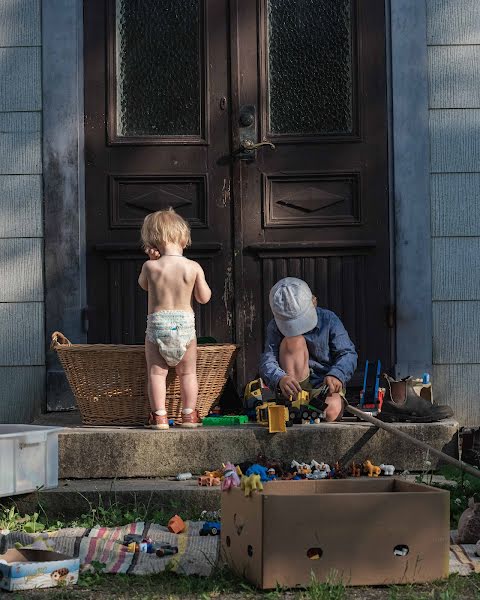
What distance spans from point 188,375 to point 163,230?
72 centimetres

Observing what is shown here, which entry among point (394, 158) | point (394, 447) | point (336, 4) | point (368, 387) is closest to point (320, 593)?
point (394, 447)

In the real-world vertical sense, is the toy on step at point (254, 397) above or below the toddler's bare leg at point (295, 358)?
below

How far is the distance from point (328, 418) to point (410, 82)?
2116mm

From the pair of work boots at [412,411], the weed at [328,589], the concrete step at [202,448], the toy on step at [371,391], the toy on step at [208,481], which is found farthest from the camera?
the toy on step at [371,391]

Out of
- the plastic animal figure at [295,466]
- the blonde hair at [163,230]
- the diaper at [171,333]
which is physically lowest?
the plastic animal figure at [295,466]

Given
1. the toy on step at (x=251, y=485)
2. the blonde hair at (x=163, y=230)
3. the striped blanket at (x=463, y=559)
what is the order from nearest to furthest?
the toy on step at (x=251, y=485) < the striped blanket at (x=463, y=559) < the blonde hair at (x=163, y=230)

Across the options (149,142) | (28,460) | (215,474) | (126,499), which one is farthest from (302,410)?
(149,142)

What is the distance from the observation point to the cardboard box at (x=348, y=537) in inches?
138

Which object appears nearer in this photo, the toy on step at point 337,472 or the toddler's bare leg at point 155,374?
the toy on step at point 337,472

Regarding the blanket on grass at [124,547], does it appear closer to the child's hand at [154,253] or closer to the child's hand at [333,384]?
the child's hand at [333,384]

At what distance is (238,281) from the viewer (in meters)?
6.41

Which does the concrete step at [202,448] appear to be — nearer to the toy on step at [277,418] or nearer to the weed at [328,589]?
the toy on step at [277,418]

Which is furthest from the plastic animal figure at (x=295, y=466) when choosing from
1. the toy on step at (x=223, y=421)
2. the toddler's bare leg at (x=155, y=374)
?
the toddler's bare leg at (x=155, y=374)

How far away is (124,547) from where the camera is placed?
13.3 ft
